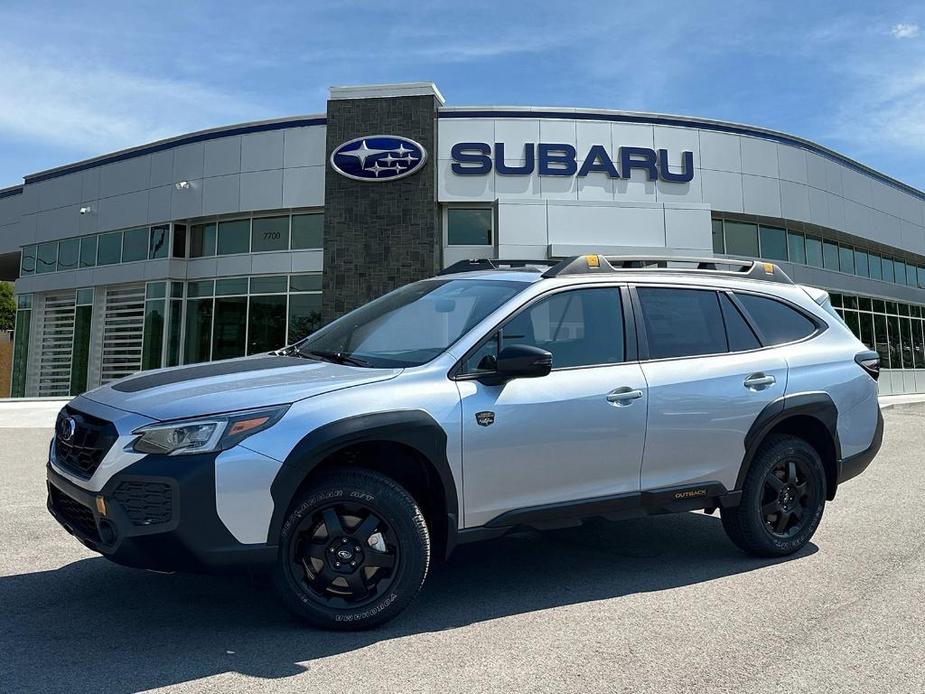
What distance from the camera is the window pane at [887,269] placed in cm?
2862

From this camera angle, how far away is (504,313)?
13.1 ft

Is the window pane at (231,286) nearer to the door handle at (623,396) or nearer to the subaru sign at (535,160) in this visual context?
the subaru sign at (535,160)

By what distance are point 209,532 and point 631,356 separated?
2472 millimetres

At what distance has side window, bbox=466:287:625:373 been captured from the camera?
13.2 ft

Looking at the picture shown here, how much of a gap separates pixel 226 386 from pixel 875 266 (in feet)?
98.0

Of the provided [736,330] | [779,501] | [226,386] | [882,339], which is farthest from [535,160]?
[226,386]

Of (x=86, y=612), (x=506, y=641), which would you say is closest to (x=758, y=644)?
(x=506, y=641)

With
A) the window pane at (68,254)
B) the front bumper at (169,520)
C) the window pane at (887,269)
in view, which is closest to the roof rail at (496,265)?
the front bumper at (169,520)

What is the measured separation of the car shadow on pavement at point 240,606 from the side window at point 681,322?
1377 millimetres

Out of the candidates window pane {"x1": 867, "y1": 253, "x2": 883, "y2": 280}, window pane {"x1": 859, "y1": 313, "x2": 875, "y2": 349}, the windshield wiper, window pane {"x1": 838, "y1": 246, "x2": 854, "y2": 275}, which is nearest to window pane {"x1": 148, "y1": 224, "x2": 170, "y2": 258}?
the windshield wiper

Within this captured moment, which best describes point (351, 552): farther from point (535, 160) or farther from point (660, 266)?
point (535, 160)

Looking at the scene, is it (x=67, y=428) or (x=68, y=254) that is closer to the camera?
(x=67, y=428)

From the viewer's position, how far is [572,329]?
13.9 feet

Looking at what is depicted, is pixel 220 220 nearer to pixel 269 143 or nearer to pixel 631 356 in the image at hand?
pixel 269 143
